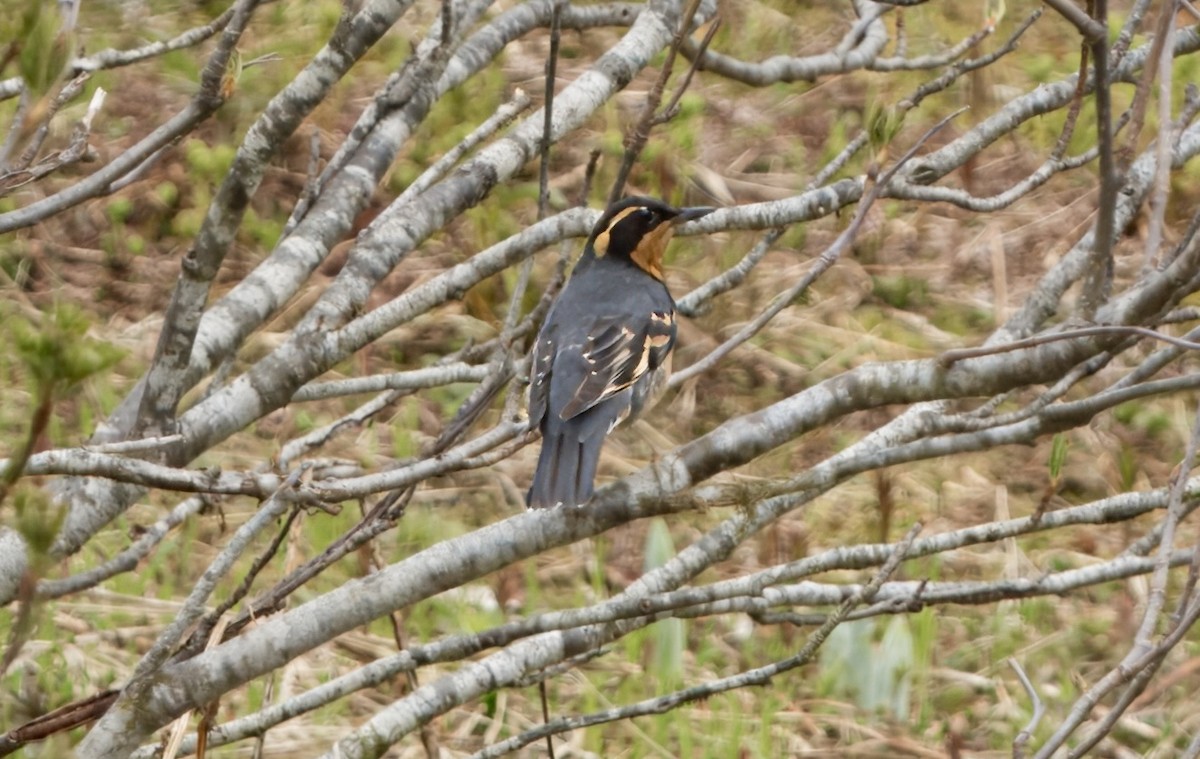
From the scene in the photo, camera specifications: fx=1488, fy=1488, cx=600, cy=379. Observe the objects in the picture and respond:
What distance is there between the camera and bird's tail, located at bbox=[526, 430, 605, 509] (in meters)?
3.49

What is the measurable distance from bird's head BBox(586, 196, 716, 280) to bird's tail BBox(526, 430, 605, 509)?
108 cm

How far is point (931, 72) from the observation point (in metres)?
8.50

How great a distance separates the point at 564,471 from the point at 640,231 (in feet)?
5.59

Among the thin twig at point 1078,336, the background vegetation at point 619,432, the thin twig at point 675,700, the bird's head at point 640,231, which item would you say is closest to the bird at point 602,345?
the bird's head at point 640,231

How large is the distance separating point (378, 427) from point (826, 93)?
370 cm

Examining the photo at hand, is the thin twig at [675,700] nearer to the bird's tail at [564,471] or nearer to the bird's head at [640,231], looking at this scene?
the bird's tail at [564,471]

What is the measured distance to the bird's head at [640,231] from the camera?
5.19m

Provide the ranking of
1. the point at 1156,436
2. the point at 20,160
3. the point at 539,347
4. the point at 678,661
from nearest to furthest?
1. the point at 20,160
2. the point at 539,347
3. the point at 678,661
4. the point at 1156,436

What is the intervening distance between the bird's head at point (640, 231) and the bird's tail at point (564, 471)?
1.08 m

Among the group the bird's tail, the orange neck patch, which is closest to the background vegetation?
the bird's tail

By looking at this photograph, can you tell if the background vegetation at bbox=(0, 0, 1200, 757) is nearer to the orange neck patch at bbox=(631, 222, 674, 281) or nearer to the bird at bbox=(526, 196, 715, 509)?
the bird at bbox=(526, 196, 715, 509)

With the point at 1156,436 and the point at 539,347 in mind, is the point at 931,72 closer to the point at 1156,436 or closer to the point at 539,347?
the point at 1156,436

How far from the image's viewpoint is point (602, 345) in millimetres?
4738

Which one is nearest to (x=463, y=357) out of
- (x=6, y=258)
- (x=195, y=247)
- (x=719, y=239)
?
(x=195, y=247)
